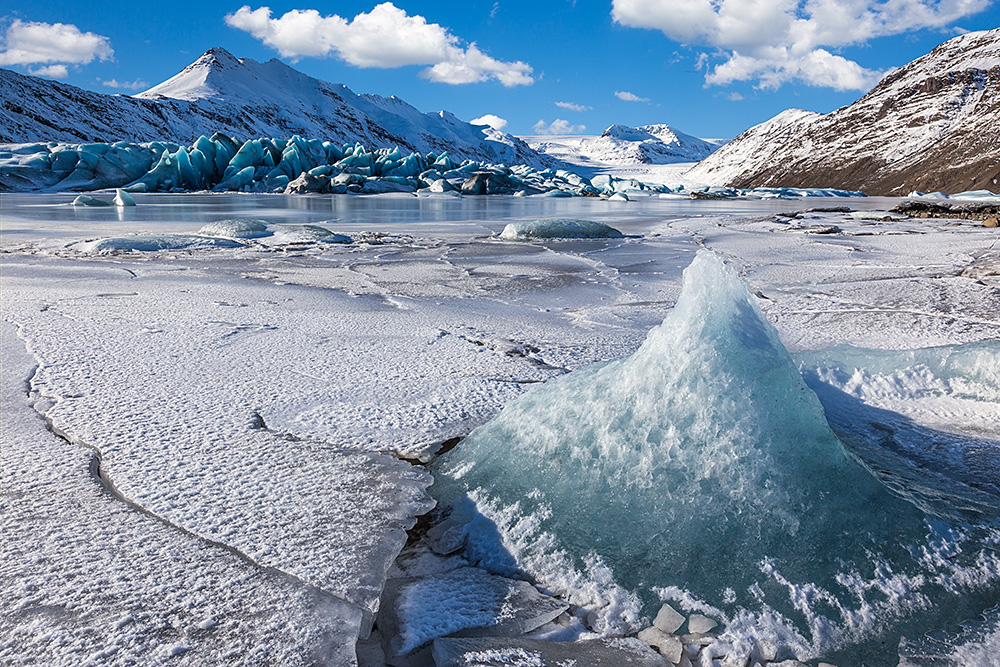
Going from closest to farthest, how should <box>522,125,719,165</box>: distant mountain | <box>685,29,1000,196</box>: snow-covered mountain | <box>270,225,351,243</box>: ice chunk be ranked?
1. <box>270,225,351,243</box>: ice chunk
2. <box>685,29,1000,196</box>: snow-covered mountain
3. <box>522,125,719,165</box>: distant mountain

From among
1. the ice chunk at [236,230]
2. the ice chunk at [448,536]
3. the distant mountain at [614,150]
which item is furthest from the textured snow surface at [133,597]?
the distant mountain at [614,150]

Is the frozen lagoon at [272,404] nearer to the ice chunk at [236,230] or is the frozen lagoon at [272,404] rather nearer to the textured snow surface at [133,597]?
the textured snow surface at [133,597]

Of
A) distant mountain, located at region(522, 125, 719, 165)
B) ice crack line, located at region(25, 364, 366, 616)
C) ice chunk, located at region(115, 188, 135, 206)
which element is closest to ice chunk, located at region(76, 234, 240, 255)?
ice crack line, located at region(25, 364, 366, 616)

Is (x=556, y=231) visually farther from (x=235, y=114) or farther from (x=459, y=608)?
(x=235, y=114)

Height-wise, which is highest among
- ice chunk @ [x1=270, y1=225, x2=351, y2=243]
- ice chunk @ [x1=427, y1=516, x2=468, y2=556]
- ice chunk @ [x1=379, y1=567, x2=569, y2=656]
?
ice chunk @ [x1=270, y1=225, x2=351, y2=243]

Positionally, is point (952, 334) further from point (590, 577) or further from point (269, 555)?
point (269, 555)

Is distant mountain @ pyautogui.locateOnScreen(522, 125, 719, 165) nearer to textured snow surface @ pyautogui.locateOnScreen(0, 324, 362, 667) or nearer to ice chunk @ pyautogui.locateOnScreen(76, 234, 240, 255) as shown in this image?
ice chunk @ pyautogui.locateOnScreen(76, 234, 240, 255)
